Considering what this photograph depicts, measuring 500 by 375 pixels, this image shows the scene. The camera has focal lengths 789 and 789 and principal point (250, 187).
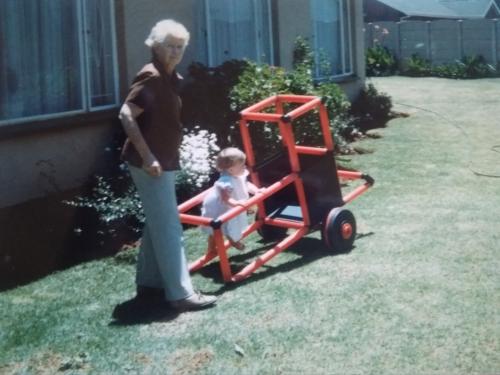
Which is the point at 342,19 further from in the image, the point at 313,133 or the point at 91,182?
the point at 91,182

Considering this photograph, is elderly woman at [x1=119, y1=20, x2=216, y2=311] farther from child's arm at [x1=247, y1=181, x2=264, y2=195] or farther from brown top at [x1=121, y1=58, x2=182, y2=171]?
child's arm at [x1=247, y1=181, x2=264, y2=195]

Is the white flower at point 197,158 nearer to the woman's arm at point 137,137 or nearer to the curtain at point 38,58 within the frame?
the curtain at point 38,58

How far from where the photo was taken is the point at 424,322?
4797 mm

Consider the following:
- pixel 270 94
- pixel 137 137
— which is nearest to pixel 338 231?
pixel 137 137

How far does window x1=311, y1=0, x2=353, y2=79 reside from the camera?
1327cm

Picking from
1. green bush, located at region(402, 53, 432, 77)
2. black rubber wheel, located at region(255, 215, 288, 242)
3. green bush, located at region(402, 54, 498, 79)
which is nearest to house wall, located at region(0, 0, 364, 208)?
black rubber wheel, located at region(255, 215, 288, 242)

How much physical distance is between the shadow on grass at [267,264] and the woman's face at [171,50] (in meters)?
1.67

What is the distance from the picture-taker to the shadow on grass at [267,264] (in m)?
5.85

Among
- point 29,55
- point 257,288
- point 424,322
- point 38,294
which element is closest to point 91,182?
point 29,55

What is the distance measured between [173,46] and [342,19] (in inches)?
381

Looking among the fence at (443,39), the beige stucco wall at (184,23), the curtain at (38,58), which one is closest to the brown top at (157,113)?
the curtain at (38,58)

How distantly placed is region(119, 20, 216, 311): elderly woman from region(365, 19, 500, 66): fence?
2044 centimetres

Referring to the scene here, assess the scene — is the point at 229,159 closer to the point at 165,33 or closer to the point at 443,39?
the point at 165,33

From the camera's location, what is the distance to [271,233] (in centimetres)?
692
